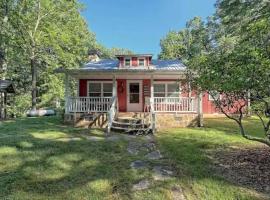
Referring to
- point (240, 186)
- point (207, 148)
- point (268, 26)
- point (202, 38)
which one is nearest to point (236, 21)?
point (207, 148)

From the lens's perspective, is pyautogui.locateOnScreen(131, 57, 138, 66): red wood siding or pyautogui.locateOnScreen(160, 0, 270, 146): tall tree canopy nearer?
pyautogui.locateOnScreen(160, 0, 270, 146): tall tree canopy

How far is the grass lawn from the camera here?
571 cm

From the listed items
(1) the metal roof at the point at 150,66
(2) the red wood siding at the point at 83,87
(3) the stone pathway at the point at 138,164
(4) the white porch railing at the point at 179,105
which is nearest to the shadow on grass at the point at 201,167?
(3) the stone pathway at the point at 138,164

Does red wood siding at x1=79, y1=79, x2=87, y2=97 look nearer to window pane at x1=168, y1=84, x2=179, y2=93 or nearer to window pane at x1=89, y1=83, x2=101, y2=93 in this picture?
window pane at x1=89, y1=83, x2=101, y2=93

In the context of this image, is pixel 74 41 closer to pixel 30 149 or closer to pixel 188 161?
pixel 30 149

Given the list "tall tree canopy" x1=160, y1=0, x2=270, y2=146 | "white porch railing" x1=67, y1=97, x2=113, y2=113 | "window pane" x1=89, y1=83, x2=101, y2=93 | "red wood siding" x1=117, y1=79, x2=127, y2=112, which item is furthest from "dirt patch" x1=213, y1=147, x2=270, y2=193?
"window pane" x1=89, y1=83, x2=101, y2=93

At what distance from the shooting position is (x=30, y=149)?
8781mm

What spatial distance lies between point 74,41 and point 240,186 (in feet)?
77.9

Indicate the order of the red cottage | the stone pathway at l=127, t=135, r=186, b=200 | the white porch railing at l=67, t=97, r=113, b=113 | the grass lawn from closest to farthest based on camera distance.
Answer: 1. the grass lawn
2. the stone pathway at l=127, t=135, r=186, b=200
3. the red cottage
4. the white porch railing at l=67, t=97, r=113, b=113

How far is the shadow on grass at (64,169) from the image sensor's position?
5.81m

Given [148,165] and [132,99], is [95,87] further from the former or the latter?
[148,165]

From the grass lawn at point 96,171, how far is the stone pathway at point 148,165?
0.47ft

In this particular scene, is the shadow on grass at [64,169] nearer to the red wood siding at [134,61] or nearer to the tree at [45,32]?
the red wood siding at [134,61]

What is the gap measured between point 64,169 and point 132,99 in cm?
1121
